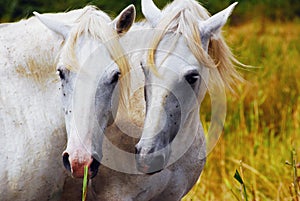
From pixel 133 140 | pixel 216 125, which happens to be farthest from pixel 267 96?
pixel 133 140

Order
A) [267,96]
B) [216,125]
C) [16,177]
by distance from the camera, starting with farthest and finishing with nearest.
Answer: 1. [267,96]
2. [216,125]
3. [16,177]

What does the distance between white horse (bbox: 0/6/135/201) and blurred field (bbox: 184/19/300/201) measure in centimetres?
112

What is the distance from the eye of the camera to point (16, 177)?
126 inches

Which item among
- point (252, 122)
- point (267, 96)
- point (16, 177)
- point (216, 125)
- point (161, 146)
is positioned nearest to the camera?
point (161, 146)

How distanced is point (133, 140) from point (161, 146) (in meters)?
0.36

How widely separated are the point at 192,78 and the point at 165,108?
0.58 ft

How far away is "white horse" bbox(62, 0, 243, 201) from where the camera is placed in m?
3.03

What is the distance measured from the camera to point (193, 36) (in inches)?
123

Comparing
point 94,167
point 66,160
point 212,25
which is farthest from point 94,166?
point 212,25

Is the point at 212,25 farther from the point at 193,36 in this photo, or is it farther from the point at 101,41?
the point at 101,41

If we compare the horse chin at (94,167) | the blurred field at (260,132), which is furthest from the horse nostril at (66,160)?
the blurred field at (260,132)

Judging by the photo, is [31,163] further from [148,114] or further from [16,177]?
[148,114]

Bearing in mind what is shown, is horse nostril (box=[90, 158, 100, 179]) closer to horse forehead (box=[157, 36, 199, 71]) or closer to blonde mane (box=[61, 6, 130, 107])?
blonde mane (box=[61, 6, 130, 107])

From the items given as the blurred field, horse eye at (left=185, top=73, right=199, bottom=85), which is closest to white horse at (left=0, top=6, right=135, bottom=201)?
horse eye at (left=185, top=73, right=199, bottom=85)
